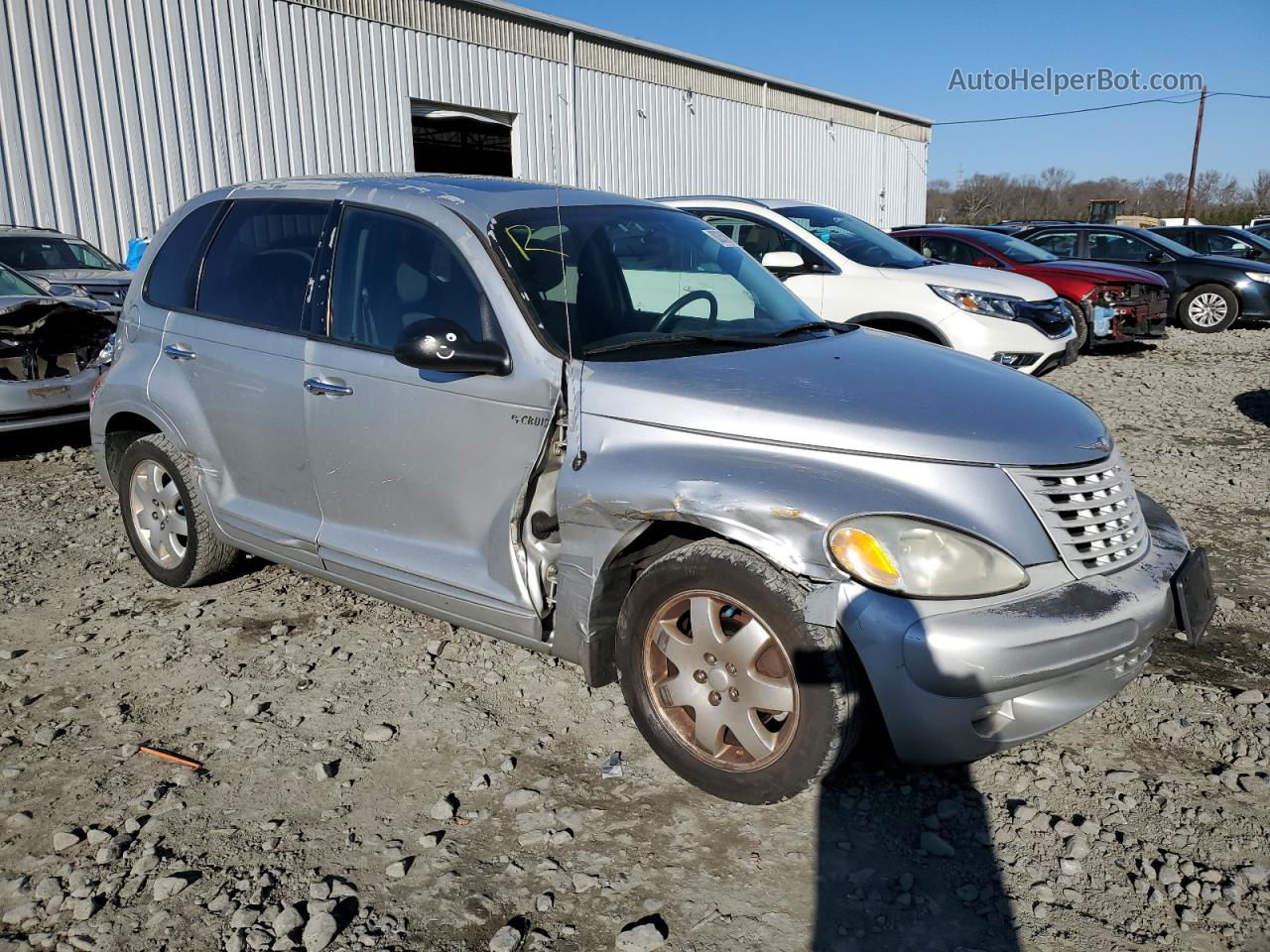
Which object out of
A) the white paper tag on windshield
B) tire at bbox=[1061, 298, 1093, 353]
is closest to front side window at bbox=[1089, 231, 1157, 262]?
tire at bbox=[1061, 298, 1093, 353]

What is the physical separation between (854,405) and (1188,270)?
14562mm

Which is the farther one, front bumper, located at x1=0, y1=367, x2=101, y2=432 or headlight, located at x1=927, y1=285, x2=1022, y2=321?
headlight, located at x1=927, y1=285, x2=1022, y2=321

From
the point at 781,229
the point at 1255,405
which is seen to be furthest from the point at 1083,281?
the point at 781,229

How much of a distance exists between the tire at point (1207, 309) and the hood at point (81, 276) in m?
14.2

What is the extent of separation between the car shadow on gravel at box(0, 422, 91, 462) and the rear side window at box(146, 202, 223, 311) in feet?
12.0

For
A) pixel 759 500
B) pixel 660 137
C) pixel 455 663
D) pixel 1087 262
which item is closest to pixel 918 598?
pixel 759 500

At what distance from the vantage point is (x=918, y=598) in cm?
257

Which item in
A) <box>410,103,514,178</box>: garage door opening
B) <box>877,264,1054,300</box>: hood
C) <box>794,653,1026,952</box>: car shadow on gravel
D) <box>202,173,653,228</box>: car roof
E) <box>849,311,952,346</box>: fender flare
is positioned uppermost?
<box>410,103,514,178</box>: garage door opening

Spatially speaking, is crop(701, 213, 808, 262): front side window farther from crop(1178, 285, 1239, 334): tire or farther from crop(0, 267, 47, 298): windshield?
crop(1178, 285, 1239, 334): tire

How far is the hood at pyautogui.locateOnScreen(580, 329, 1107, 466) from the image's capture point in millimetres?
2770

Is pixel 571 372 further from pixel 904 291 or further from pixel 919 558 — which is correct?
pixel 904 291

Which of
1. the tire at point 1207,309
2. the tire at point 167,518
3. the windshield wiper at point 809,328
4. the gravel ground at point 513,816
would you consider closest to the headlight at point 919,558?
the gravel ground at point 513,816

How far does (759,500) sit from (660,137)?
1931 centimetres

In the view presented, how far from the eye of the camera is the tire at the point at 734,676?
265cm
